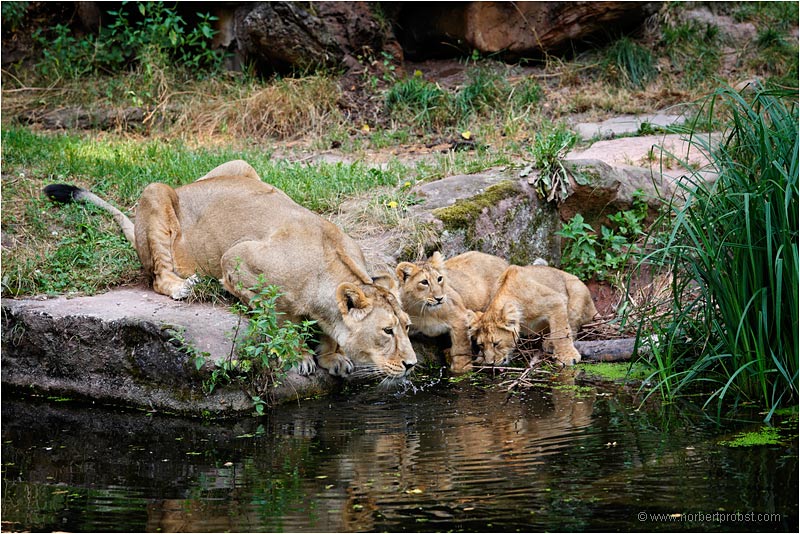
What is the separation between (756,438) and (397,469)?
2.05 m

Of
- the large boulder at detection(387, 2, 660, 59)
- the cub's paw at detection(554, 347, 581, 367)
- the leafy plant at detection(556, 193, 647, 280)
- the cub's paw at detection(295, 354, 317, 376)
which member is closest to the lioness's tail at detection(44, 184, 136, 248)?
the cub's paw at detection(295, 354, 317, 376)

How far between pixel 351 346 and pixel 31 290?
9.70 feet

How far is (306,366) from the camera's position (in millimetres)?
6992

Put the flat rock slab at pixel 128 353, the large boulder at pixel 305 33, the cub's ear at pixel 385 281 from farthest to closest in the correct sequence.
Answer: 1. the large boulder at pixel 305 33
2. the cub's ear at pixel 385 281
3. the flat rock slab at pixel 128 353

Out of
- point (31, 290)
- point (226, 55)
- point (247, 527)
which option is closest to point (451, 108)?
point (226, 55)

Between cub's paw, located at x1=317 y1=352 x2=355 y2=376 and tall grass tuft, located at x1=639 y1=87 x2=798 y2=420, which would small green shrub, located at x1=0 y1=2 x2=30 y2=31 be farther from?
tall grass tuft, located at x1=639 y1=87 x2=798 y2=420

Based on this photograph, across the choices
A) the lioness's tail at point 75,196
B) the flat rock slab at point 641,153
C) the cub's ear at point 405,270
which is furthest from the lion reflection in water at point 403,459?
the flat rock slab at point 641,153

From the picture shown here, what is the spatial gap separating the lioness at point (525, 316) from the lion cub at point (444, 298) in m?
0.13

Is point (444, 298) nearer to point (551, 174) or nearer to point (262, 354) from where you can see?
point (262, 354)

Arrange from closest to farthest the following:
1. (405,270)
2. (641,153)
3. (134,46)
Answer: (405,270) < (641,153) < (134,46)

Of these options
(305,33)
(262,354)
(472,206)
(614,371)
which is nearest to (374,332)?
(262,354)

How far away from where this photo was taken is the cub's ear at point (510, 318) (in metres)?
7.65

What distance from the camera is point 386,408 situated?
656cm

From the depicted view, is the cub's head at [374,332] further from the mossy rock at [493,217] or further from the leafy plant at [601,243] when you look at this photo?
the leafy plant at [601,243]
